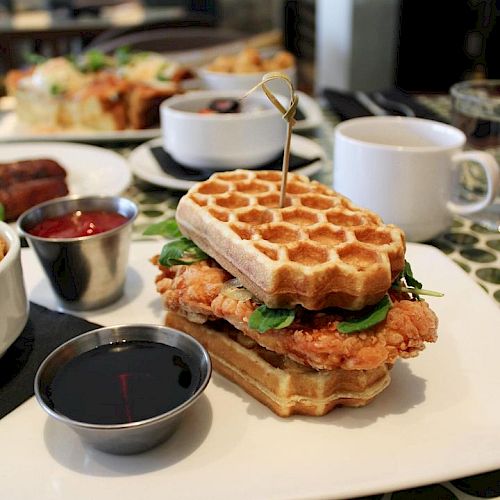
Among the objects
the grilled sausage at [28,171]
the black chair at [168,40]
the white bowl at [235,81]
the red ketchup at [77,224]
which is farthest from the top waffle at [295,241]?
the black chair at [168,40]

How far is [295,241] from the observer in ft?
4.78

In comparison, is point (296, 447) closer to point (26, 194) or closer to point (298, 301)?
point (298, 301)

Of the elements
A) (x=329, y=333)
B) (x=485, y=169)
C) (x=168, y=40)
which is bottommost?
(x=329, y=333)

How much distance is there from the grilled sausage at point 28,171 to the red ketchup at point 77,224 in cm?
69

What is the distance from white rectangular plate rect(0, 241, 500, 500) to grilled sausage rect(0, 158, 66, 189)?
144cm

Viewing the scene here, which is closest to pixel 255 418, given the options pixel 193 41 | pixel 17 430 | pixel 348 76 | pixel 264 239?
pixel 264 239

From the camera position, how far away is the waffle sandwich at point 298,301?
131cm

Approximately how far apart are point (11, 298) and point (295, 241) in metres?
0.75

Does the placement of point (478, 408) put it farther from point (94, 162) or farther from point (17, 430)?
point (94, 162)

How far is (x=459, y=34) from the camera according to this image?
21.3 feet

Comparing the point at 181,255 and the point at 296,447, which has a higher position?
the point at 181,255

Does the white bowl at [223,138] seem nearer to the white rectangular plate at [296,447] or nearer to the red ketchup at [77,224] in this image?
the red ketchup at [77,224]

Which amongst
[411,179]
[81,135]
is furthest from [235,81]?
[411,179]

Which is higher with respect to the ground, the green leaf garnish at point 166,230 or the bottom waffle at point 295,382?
the green leaf garnish at point 166,230
